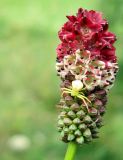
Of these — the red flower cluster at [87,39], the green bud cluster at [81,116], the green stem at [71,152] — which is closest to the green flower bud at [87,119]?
the green bud cluster at [81,116]

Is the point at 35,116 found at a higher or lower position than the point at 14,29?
lower

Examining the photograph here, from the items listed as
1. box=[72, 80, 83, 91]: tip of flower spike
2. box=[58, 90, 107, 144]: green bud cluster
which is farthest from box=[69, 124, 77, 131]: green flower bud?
box=[72, 80, 83, 91]: tip of flower spike

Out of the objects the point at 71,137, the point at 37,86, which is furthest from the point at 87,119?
the point at 37,86

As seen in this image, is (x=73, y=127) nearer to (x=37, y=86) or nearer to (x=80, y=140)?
(x=80, y=140)

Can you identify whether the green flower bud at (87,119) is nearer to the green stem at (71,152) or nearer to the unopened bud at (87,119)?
the unopened bud at (87,119)

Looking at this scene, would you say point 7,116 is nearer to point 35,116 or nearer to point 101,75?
point 35,116

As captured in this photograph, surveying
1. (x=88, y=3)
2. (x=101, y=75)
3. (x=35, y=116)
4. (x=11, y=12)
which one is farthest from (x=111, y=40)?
(x=11, y=12)

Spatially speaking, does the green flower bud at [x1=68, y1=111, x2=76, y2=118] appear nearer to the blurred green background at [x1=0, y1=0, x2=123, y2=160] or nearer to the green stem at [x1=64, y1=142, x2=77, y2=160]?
the green stem at [x1=64, y1=142, x2=77, y2=160]
